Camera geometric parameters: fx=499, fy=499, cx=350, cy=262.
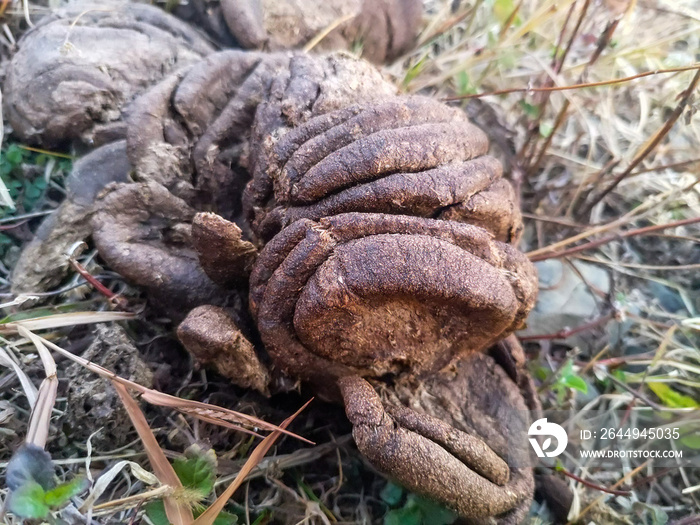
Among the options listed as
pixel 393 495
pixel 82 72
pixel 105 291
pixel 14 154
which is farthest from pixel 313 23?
pixel 393 495

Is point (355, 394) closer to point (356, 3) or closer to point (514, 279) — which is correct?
point (514, 279)

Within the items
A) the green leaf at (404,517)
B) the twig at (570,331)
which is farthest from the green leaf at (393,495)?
the twig at (570,331)

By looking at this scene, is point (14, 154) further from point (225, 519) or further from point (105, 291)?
point (225, 519)

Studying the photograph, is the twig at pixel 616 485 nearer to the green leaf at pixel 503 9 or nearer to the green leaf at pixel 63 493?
the green leaf at pixel 63 493

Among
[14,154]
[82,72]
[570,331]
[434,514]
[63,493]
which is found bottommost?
[434,514]

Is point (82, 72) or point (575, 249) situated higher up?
point (82, 72)

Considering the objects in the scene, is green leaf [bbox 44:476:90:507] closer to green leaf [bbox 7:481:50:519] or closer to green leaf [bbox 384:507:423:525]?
green leaf [bbox 7:481:50:519]

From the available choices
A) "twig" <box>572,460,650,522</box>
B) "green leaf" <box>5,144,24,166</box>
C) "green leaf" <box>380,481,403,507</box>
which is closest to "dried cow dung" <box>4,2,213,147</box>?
"green leaf" <box>5,144,24,166</box>
